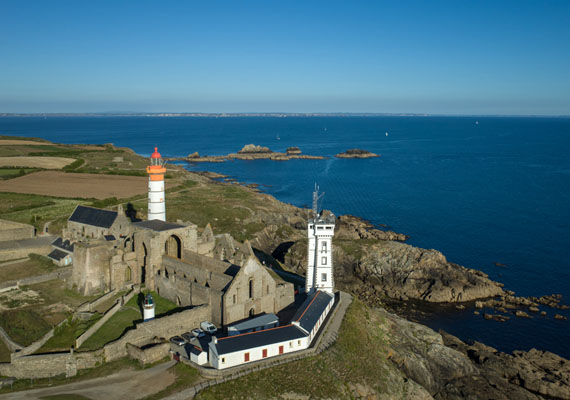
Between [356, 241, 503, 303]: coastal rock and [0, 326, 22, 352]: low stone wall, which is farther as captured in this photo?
[356, 241, 503, 303]: coastal rock

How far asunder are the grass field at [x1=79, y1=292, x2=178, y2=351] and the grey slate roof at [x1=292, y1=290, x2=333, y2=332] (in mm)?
9515

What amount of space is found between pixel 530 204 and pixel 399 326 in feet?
208

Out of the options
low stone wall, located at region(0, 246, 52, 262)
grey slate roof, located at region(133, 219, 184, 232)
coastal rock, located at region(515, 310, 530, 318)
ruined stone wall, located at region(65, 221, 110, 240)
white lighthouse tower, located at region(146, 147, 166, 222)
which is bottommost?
coastal rock, located at region(515, 310, 530, 318)

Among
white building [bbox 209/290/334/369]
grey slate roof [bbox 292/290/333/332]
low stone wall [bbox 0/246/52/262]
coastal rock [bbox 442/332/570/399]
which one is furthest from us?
low stone wall [bbox 0/246/52/262]

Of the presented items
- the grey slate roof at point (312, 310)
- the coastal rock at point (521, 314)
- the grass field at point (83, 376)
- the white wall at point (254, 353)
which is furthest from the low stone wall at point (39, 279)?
the coastal rock at point (521, 314)

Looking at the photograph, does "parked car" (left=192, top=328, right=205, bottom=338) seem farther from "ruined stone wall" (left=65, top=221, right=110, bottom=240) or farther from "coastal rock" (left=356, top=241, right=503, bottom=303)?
"coastal rock" (left=356, top=241, right=503, bottom=303)

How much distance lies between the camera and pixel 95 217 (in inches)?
1770

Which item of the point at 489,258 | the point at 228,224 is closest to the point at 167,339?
the point at 228,224

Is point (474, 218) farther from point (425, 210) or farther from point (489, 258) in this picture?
point (489, 258)

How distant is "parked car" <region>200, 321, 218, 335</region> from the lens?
30.5 meters

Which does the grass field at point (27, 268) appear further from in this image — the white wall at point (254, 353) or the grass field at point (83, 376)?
the white wall at point (254, 353)

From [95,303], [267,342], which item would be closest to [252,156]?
[95,303]

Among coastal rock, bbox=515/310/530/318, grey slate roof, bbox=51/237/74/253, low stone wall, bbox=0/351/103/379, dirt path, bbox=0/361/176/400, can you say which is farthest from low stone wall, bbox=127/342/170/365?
coastal rock, bbox=515/310/530/318

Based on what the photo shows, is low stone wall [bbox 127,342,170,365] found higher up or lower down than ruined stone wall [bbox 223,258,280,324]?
lower down
